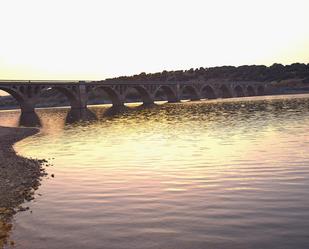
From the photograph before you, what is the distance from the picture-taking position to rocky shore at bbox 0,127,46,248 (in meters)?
13.0

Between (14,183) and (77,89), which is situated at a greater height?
(77,89)

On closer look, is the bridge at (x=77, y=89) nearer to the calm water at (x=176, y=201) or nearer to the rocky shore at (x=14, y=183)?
the rocky shore at (x=14, y=183)

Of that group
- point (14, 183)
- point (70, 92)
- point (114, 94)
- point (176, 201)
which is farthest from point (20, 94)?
point (176, 201)

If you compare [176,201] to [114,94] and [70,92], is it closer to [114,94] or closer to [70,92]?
[70,92]

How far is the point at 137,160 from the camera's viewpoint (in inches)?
920

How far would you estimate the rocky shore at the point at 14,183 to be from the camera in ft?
42.7

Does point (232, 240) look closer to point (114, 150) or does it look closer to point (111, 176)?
point (111, 176)

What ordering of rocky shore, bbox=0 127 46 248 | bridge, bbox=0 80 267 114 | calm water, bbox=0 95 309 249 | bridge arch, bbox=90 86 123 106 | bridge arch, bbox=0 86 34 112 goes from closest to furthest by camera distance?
calm water, bbox=0 95 309 249 < rocky shore, bbox=0 127 46 248 < bridge arch, bbox=0 86 34 112 < bridge, bbox=0 80 267 114 < bridge arch, bbox=90 86 123 106

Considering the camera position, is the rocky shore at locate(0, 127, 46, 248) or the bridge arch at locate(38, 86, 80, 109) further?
the bridge arch at locate(38, 86, 80, 109)

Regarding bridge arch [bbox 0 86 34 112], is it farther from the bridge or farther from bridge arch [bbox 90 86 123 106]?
bridge arch [bbox 90 86 123 106]

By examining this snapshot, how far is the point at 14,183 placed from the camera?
1761cm

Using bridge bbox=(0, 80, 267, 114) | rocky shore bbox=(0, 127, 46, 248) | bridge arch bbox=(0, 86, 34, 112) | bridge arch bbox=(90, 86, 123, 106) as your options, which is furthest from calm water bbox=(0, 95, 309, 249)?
bridge arch bbox=(90, 86, 123, 106)

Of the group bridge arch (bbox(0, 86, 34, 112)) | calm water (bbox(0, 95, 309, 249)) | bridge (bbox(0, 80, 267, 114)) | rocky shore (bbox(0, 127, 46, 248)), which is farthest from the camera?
bridge (bbox(0, 80, 267, 114))

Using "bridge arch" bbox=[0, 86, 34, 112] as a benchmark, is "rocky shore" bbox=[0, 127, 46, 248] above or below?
below
